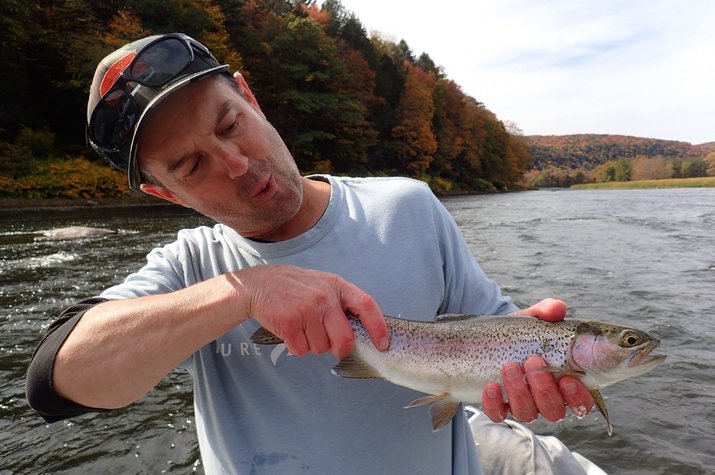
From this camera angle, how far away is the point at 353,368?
65.2 inches

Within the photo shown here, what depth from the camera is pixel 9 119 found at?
862 inches

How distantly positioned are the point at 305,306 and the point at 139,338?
0.52 metres

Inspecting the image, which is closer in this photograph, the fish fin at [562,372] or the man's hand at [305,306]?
the man's hand at [305,306]

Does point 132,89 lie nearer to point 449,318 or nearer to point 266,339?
point 266,339

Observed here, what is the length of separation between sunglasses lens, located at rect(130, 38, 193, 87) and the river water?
3.32 meters

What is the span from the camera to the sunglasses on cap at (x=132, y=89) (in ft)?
5.17

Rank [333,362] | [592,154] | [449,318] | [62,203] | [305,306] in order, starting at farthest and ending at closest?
[592,154] → [62,203] → [449,318] → [333,362] → [305,306]

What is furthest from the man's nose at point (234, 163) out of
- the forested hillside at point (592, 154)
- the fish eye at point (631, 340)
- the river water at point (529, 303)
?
the forested hillside at point (592, 154)

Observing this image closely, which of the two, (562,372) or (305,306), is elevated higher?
(305,306)

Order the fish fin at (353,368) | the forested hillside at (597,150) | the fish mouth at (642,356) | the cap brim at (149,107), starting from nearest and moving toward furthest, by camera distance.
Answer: the cap brim at (149,107), the fish fin at (353,368), the fish mouth at (642,356), the forested hillside at (597,150)

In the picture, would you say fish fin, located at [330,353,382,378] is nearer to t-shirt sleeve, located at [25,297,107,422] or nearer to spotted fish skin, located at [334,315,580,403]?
spotted fish skin, located at [334,315,580,403]

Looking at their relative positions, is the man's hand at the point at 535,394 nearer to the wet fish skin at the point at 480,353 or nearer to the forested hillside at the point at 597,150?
the wet fish skin at the point at 480,353

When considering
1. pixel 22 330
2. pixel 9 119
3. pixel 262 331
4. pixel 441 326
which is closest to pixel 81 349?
pixel 262 331

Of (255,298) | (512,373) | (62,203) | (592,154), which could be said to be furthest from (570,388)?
(592,154)
